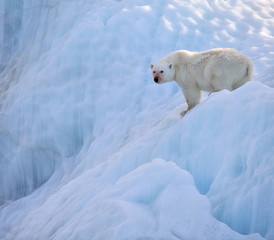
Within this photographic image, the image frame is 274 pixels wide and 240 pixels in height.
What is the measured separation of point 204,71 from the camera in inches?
239

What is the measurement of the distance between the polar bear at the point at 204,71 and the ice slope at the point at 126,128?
49 cm

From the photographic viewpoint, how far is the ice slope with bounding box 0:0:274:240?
3.83m

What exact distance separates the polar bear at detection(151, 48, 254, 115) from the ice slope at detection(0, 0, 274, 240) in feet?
1.60

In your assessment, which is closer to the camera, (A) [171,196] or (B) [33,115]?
(A) [171,196]

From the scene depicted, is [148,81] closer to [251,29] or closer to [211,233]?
[251,29]

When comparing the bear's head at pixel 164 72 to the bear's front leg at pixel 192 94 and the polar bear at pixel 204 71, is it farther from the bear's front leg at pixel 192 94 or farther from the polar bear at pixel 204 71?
the bear's front leg at pixel 192 94

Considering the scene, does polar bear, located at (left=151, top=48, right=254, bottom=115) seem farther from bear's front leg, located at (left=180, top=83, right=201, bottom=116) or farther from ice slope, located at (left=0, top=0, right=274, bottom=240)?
ice slope, located at (left=0, top=0, right=274, bottom=240)

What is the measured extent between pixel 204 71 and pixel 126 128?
199 cm

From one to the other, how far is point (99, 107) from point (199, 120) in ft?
12.0

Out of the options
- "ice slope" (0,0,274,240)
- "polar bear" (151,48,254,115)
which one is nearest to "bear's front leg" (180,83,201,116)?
"polar bear" (151,48,254,115)

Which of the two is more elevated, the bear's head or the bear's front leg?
the bear's head

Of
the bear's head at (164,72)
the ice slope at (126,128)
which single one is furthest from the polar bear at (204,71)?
the ice slope at (126,128)

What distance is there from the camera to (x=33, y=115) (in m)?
8.96

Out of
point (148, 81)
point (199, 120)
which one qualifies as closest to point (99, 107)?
point (148, 81)
